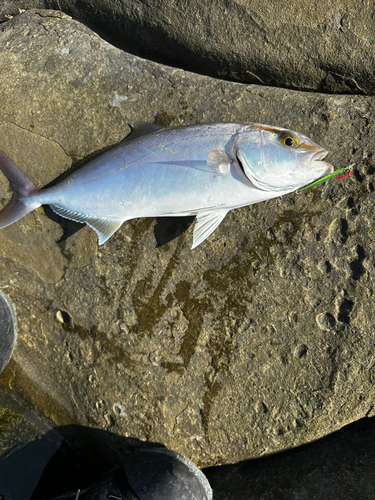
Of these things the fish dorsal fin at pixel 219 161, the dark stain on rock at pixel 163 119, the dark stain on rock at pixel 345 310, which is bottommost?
the dark stain on rock at pixel 345 310

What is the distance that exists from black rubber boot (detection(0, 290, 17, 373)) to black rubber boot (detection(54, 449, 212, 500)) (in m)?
1.06

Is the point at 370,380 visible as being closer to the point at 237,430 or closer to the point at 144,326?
the point at 237,430

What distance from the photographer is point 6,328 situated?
2549 mm

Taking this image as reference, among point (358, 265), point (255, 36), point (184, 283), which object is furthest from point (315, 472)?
point (255, 36)

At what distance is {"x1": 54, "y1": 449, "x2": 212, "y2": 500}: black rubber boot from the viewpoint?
218 cm

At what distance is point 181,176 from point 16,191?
1.03m

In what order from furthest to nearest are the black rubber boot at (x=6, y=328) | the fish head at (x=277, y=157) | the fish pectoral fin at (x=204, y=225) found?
the black rubber boot at (x=6, y=328), the fish pectoral fin at (x=204, y=225), the fish head at (x=277, y=157)

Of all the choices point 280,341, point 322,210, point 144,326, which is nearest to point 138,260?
point 144,326

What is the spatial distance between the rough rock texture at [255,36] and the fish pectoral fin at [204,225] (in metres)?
1.12

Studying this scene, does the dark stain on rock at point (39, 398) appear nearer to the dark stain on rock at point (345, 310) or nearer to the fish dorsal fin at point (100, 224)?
the fish dorsal fin at point (100, 224)

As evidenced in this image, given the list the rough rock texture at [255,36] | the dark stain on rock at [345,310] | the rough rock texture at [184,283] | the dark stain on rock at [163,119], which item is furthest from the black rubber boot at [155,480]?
the rough rock texture at [255,36]

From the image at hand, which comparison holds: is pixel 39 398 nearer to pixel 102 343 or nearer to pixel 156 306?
pixel 102 343

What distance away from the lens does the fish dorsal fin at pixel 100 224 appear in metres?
2.24

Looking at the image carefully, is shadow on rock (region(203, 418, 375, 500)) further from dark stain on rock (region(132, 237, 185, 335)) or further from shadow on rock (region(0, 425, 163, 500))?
dark stain on rock (region(132, 237, 185, 335))
